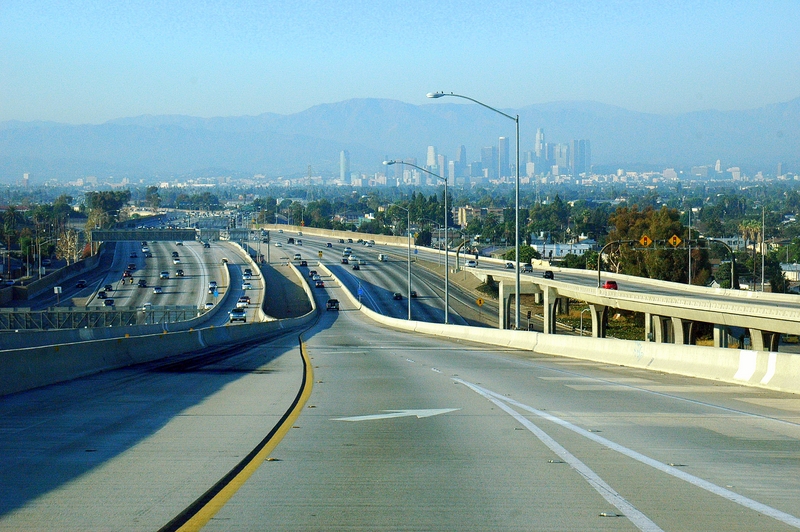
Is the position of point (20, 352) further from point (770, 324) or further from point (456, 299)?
point (456, 299)

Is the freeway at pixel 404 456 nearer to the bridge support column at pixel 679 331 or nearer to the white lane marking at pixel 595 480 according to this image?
the white lane marking at pixel 595 480

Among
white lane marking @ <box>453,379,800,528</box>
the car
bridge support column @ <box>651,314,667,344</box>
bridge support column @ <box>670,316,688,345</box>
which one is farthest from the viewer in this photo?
the car

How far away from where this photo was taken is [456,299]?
104 meters

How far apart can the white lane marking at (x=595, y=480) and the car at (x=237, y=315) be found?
70.3m

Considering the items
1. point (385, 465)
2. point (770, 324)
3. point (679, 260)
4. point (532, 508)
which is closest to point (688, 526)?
point (532, 508)

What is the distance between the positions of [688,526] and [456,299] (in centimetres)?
9696

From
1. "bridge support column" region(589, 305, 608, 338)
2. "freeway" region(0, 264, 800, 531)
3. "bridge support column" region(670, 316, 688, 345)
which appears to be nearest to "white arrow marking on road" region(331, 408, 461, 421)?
"freeway" region(0, 264, 800, 531)

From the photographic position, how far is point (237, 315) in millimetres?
85688

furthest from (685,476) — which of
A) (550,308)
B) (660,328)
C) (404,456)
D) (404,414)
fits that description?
(550,308)

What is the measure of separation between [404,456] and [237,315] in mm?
77456

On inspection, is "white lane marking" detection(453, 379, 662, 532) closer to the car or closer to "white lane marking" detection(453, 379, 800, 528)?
"white lane marking" detection(453, 379, 800, 528)

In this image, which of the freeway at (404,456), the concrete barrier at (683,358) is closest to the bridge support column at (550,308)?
the concrete barrier at (683,358)

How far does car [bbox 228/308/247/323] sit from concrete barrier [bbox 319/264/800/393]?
46.7m

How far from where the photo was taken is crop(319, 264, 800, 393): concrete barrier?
16.7m
